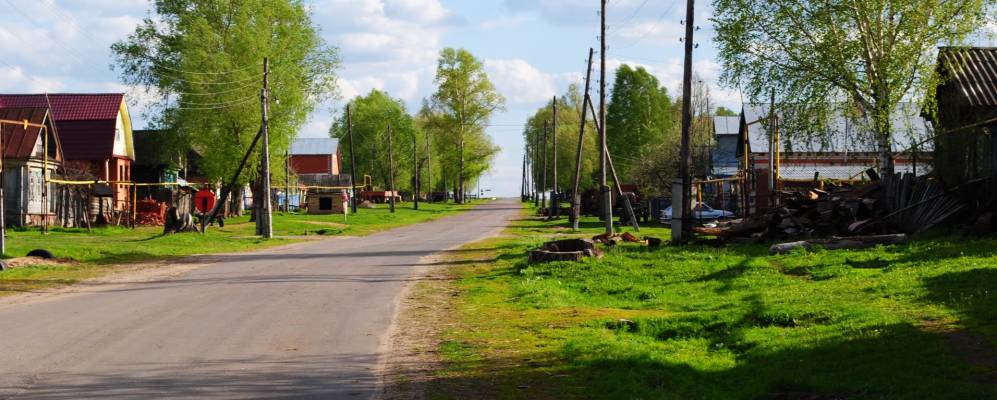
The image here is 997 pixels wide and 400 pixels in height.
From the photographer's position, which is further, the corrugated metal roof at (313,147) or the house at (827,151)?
Result: the corrugated metal roof at (313,147)

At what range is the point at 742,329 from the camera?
11.9m

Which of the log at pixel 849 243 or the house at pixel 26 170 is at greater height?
the house at pixel 26 170

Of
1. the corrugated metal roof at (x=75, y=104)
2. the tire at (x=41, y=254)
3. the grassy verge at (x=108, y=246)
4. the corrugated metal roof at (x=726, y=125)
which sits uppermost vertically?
the corrugated metal roof at (x=75, y=104)

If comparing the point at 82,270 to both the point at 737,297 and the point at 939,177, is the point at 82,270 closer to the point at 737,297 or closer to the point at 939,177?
the point at 737,297

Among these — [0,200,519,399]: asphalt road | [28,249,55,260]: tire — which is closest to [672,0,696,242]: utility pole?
[0,200,519,399]: asphalt road

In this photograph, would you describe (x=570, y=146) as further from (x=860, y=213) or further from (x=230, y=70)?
(x=860, y=213)

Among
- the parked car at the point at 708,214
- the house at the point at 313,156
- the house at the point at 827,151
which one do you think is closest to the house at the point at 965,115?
the house at the point at 827,151

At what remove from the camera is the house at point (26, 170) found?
4238 cm

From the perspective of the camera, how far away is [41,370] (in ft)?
30.8

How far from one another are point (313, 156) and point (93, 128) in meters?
53.1

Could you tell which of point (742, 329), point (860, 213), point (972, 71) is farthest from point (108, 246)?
point (972, 71)

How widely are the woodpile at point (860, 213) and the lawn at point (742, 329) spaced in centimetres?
278

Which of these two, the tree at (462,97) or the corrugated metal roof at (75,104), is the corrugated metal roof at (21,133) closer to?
the corrugated metal roof at (75,104)

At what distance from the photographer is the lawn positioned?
870 cm
